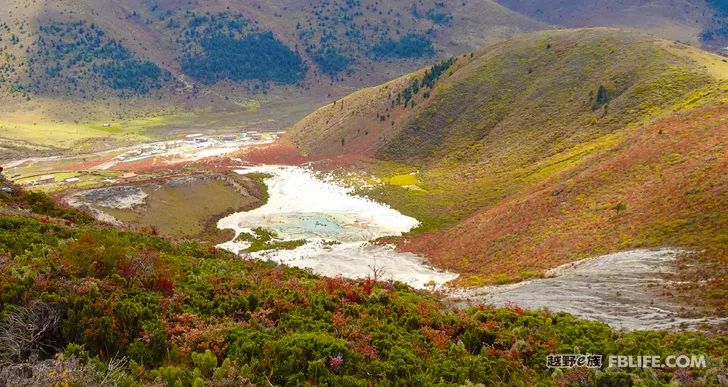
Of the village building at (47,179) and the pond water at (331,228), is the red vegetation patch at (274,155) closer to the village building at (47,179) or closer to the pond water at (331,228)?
the pond water at (331,228)

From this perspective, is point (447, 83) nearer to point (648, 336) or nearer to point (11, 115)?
point (648, 336)

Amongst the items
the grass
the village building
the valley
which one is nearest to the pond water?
the valley

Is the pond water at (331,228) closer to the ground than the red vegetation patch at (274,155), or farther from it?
closer to the ground

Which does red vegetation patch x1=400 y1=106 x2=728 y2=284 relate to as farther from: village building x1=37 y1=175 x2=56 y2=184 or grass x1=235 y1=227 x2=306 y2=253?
village building x1=37 y1=175 x2=56 y2=184

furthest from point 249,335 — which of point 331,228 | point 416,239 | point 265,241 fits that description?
point 331,228

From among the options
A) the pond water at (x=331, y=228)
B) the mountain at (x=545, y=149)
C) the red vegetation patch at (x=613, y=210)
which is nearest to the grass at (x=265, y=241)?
the pond water at (x=331, y=228)
